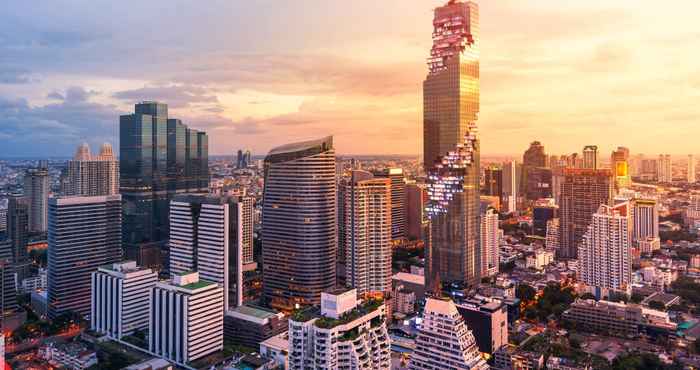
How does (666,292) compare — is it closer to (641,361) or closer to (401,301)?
(641,361)

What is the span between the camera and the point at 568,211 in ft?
130

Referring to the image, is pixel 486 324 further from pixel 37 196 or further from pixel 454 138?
pixel 37 196

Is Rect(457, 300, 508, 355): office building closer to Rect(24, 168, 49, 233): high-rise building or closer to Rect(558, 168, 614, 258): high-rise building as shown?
Rect(558, 168, 614, 258): high-rise building

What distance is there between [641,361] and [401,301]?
36.1 feet

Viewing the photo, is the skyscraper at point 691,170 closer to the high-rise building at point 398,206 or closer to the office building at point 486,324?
the high-rise building at point 398,206

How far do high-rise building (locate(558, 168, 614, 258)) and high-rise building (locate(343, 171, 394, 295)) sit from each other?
19.1 metres

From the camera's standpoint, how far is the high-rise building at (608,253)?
96.1 ft

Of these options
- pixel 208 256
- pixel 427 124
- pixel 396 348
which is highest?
pixel 427 124

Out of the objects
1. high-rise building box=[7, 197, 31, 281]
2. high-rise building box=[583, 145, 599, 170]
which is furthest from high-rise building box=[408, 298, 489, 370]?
high-rise building box=[583, 145, 599, 170]

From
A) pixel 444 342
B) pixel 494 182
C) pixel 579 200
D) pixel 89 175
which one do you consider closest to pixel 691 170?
pixel 494 182

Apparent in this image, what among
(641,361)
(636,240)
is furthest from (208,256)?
(636,240)

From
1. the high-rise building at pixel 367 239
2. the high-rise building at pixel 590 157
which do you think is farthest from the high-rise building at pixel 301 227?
the high-rise building at pixel 590 157

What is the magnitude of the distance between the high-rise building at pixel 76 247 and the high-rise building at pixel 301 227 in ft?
27.7

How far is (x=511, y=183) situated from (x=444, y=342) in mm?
51252
